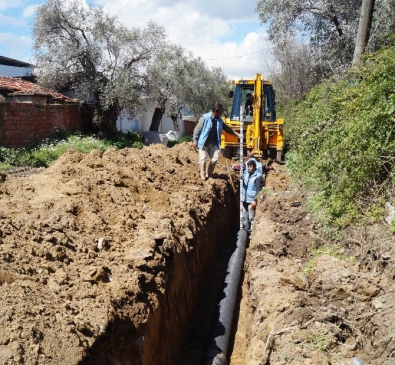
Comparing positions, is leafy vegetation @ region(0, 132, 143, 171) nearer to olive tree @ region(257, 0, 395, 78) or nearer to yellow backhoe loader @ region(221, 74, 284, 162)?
yellow backhoe loader @ region(221, 74, 284, 162)

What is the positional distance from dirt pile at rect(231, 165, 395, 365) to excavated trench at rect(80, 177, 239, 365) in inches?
23.8

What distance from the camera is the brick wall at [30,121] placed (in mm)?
16406

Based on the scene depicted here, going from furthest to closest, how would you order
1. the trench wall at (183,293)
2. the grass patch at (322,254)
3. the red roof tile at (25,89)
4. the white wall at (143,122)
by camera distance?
1. the white wall at (143,122)
2. the red roof tile at (25,89)
3. the grass patch at (322,254)
4. the trench wall at (183,293)

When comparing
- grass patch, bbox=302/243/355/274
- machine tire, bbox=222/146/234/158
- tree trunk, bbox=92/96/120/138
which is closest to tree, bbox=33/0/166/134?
tree trunk, bbox=92/96/120/138

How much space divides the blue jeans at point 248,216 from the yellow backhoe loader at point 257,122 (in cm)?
357

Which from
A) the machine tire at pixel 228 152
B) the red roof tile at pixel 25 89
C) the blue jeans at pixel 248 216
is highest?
the red roof tile at pixel 25 89

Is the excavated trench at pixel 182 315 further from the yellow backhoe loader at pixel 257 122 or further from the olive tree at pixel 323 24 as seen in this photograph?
the olive tree at pixel 323 24

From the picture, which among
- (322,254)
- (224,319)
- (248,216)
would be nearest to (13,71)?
(248,216)

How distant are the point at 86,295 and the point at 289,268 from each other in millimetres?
3284

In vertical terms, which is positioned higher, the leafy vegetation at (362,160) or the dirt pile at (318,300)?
the leafy vegetation at (362,160)

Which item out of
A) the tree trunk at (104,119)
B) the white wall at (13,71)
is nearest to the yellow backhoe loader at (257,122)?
the tree trunk at (104,119)

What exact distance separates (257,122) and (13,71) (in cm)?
2327

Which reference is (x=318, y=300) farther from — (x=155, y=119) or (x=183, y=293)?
(x=155, y=119)

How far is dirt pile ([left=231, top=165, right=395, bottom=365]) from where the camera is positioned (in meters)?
4.11
